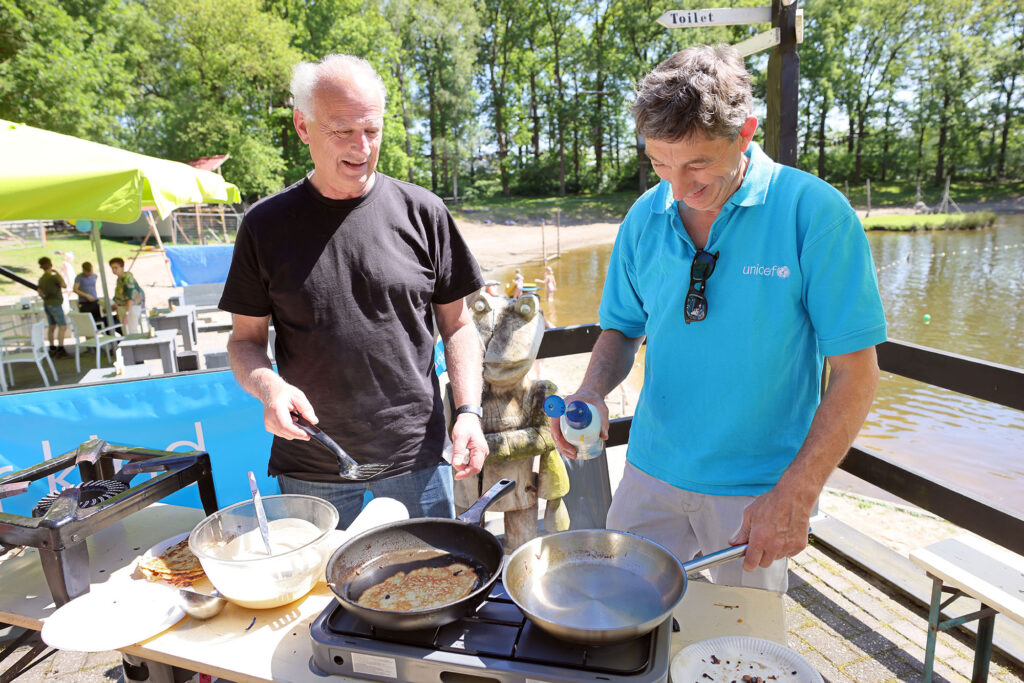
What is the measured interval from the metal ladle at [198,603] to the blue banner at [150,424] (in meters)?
2.04

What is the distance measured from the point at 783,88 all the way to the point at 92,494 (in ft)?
11.8

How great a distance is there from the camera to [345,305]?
1.94 meters

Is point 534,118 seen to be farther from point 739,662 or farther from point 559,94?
point 739,662

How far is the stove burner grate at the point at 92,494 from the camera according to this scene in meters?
1.54

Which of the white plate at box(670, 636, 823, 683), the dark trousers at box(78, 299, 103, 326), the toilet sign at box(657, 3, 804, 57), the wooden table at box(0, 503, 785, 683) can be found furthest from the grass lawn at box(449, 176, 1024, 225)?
the white plate at box(670, 636, 823, 683)

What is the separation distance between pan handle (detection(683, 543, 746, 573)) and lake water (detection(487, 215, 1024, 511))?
738 mm

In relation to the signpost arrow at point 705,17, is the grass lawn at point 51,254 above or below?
below

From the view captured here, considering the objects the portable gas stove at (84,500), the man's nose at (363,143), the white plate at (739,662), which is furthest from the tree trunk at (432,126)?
the white plate at (739,662)

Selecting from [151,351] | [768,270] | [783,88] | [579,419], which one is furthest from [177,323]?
[768,270]

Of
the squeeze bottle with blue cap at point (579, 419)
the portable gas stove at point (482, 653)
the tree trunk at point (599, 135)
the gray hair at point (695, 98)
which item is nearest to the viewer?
the portable gas stove at point (482, 653)

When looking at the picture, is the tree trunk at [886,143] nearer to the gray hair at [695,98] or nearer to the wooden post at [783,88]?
the wooden post at [783,88]

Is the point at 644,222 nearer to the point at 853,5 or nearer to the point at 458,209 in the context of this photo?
the point at 458,209

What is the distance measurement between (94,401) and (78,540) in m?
2.19

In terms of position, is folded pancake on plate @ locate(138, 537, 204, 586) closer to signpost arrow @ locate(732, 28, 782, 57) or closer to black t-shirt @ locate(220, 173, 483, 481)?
black t-shirt @ locate(220, 173, 483, 481)
